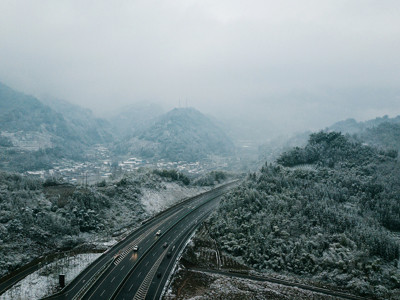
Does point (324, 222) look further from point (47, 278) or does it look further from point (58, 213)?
point (58, 213)

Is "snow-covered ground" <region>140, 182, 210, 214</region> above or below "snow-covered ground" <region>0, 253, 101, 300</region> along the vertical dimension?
above

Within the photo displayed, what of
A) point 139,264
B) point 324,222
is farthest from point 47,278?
point 324,222

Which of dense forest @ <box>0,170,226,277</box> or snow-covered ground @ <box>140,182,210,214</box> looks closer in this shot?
dense forest @ <box>0,170,226,277</box>

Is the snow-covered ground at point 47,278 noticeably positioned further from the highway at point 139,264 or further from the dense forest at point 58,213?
the dense forest at point 58,213

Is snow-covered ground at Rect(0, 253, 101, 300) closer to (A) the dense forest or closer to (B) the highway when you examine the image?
(B) the highway

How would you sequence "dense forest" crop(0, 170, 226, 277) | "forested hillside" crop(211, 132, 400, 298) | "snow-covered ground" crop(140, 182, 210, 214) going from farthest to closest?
"snow-covered ground" crop(140, 182, 210, 214), "dense forest" crop(0, 170, 226, 277), "forested hillside" crop(211, 132, 400, 298)

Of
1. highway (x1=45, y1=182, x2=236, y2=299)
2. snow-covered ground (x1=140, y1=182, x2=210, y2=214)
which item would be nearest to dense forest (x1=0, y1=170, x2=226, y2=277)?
snow-covered ground (x1=140, y1=182, x2=210, y2=214)

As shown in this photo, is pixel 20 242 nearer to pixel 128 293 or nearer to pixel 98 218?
pixel 98 218
